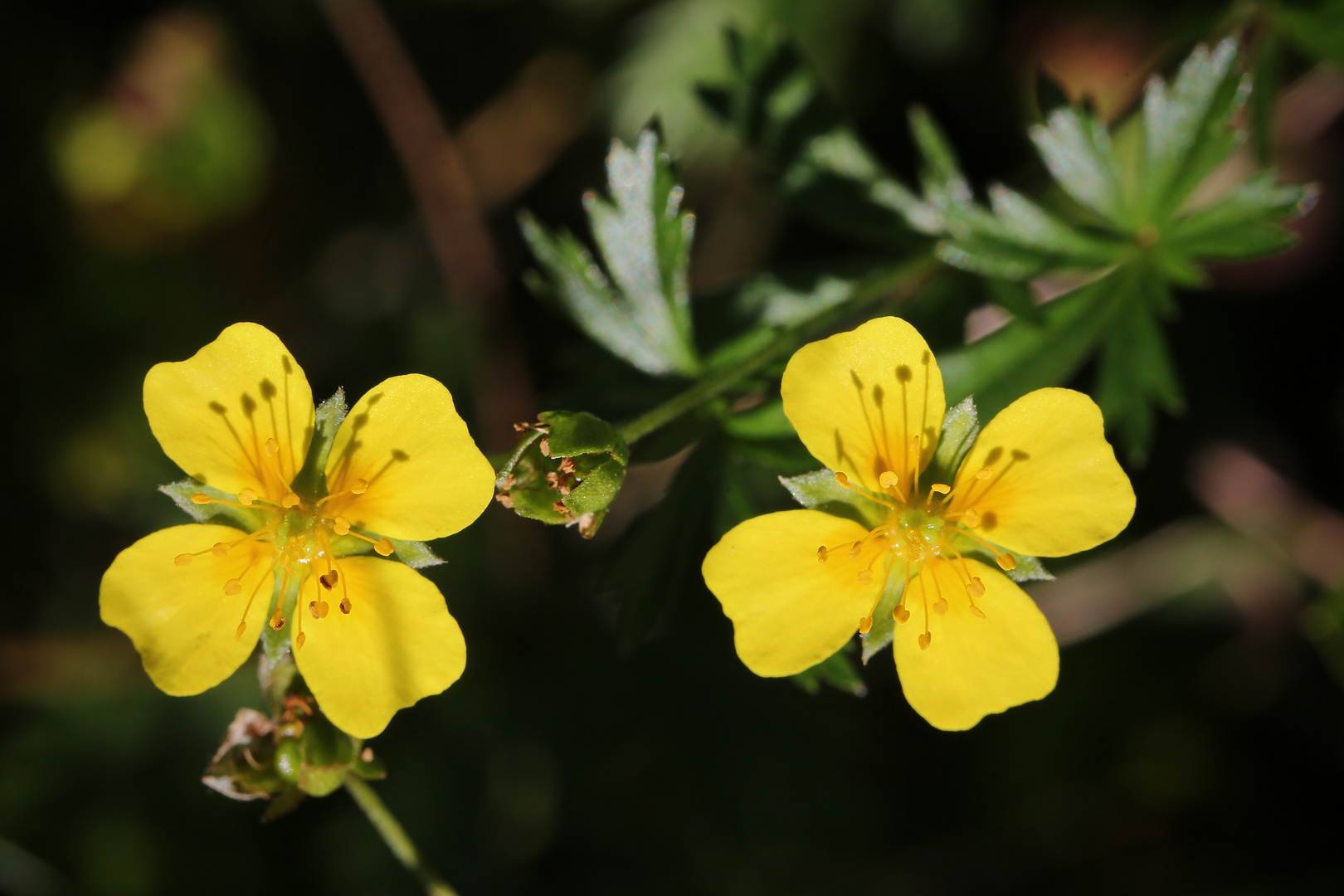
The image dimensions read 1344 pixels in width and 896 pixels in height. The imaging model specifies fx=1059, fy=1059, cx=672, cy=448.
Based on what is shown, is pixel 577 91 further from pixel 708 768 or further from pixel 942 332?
pixel 708 768

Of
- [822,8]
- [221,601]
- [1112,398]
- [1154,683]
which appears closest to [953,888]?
[1154,683]

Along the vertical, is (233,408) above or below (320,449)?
above

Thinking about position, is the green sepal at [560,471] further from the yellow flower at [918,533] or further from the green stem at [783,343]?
the yellow flower at [918,533]

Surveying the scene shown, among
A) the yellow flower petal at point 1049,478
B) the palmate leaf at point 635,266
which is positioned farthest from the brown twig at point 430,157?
the yellow flower petal at point 1049,478

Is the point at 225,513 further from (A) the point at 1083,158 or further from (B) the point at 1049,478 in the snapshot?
(A) the point at 1083,158

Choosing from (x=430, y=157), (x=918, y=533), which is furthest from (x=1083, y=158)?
(x=430, y=157)
